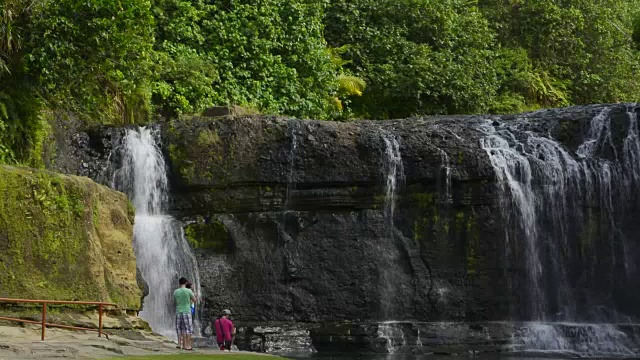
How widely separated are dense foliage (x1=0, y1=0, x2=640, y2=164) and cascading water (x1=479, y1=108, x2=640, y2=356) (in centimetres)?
923

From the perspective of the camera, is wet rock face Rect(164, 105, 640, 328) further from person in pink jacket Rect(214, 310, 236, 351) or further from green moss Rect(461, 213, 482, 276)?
person in pink jacket Rect(214, 310, 236, 351)

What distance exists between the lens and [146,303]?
934 inches

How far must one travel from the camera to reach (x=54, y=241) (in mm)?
18531

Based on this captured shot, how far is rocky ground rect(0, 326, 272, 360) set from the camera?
48.7 feet

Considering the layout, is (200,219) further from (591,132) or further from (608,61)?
(608,61)

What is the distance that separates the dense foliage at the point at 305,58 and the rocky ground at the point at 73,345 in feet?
21.3

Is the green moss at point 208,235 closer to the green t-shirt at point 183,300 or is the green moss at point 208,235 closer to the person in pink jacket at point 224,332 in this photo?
the person in pink jacket at point 224,332

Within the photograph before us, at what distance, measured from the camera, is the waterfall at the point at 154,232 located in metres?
23.9

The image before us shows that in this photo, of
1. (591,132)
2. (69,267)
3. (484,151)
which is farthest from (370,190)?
(69,267)

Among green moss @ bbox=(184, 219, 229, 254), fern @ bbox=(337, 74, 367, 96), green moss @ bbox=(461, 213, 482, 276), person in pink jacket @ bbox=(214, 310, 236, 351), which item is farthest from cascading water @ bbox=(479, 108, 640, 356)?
fern @ bbox=(337, 74, 367, 96)

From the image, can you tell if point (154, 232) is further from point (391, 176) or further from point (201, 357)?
point (201, 357)

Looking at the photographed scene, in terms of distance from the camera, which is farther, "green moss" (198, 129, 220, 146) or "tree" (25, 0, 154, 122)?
"green moss" (198, 129, 220, 146)

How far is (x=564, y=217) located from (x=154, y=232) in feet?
33.5

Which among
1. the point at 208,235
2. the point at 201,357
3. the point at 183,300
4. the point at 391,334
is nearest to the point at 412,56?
the point at 208,235
